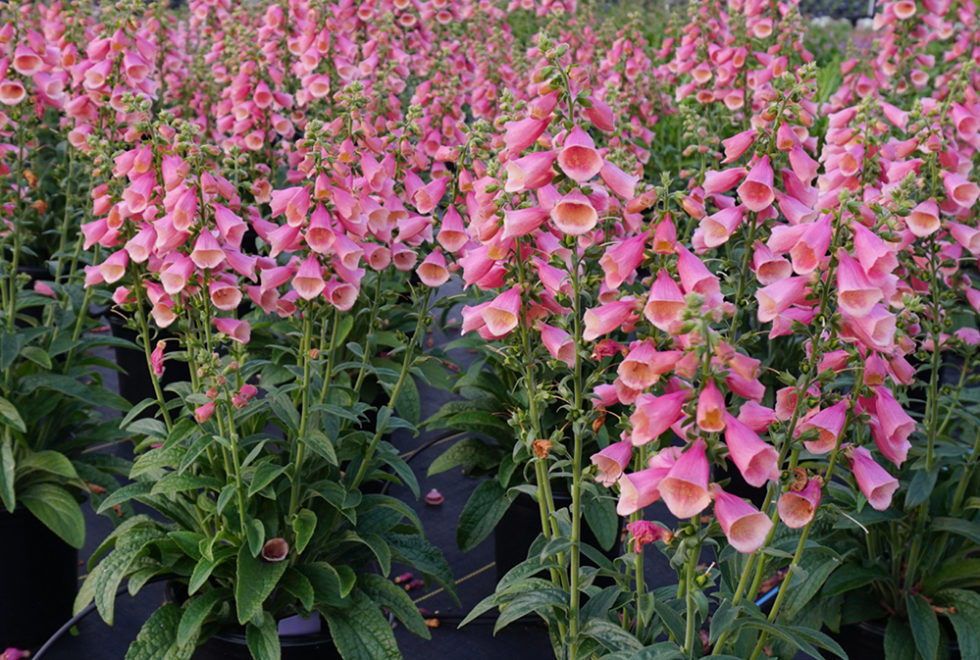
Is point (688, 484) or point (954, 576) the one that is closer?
point (688, 484)

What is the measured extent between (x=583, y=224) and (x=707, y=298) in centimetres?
28

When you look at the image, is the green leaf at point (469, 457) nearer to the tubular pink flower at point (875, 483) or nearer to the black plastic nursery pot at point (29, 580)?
the black plastic nursery pot at point (29, 580)

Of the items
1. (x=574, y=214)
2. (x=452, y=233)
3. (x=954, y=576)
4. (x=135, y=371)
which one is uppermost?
(x=574, y=214)

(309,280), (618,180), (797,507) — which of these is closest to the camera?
(797,507)

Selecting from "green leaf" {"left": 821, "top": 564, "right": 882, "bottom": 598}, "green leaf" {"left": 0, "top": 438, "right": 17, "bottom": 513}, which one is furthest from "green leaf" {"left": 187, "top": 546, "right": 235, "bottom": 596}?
"green leaf" {"left": 821, "top": 564, "right": 882, "bottom": 598}

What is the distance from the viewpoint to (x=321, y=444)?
273cm

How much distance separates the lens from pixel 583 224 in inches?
74.6

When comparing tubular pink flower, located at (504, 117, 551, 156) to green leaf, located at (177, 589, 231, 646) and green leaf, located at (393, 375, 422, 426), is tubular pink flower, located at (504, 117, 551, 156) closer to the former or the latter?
green leaf, located at (177, 589, 231, 646)

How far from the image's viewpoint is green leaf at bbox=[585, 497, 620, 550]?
3.28 m

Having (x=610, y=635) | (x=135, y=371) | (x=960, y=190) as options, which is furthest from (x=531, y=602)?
(x=135, y=371)

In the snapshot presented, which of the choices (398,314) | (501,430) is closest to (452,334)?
(398,314)

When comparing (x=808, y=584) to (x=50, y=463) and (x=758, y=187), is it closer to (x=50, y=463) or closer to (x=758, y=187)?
(x=758, y=187)

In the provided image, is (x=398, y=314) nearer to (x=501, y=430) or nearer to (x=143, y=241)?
(x=501, y=430)

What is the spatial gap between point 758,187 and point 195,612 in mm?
1925
